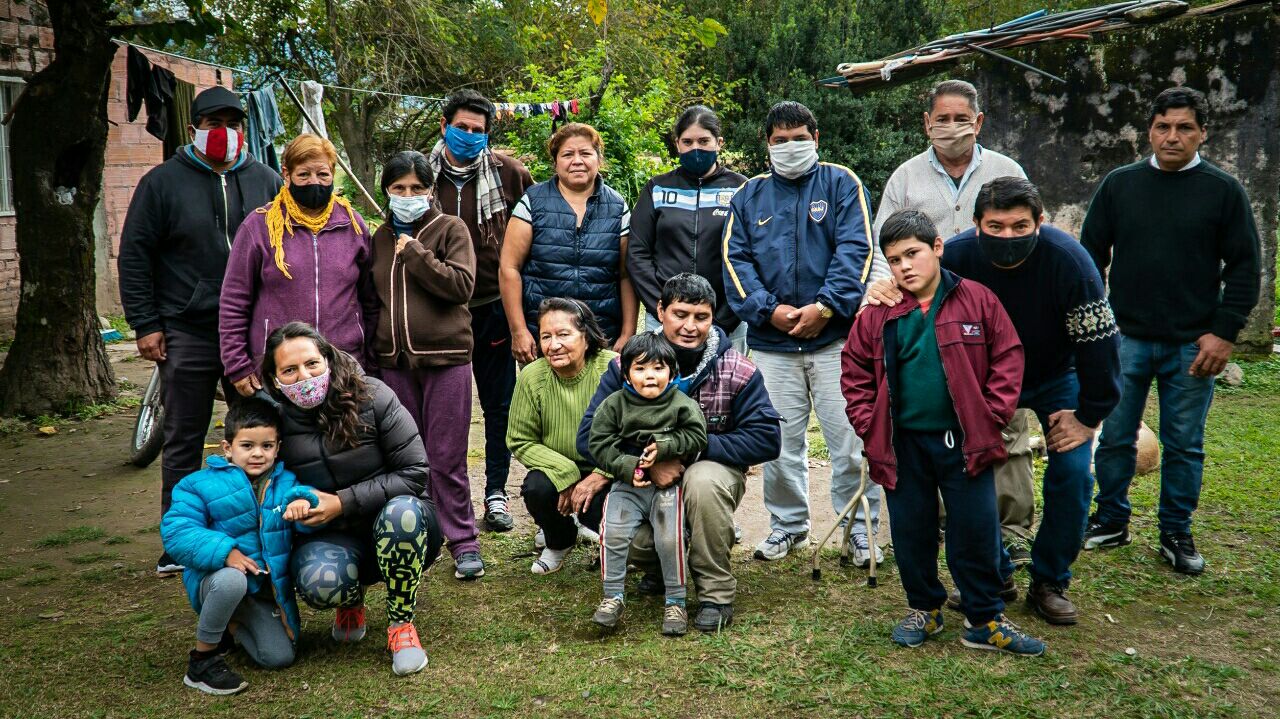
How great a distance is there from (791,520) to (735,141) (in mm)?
9866

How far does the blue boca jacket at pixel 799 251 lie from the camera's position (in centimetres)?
446

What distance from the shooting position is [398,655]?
3.47m

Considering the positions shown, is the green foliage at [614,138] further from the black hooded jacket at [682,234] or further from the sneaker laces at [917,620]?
the sneaker laces at [917,620]

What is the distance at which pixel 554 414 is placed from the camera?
4.36 m

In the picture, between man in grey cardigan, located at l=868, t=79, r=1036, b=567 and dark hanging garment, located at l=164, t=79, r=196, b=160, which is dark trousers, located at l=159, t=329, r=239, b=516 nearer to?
man in grey cardigan, located at l=868, t=79, r=1036, b=567

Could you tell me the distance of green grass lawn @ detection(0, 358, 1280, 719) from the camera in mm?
3186

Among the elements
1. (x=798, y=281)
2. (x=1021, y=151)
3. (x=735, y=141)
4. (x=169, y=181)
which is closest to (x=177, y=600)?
(x=169, y=181)

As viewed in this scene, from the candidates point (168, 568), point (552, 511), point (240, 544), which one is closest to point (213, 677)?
point (240, 544)

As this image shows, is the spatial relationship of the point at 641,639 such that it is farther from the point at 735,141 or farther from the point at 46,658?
the point at 735,141

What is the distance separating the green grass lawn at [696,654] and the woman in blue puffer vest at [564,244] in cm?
123

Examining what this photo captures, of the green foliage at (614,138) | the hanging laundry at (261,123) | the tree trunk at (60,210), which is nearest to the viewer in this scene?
the tree trunk at (60,210)

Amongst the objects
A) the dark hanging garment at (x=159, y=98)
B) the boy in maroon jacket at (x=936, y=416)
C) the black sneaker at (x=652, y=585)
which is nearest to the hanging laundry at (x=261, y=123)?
the dark hanging garment at (x=159, y=98)

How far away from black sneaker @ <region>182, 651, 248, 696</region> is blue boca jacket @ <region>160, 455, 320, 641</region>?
0.19 metres

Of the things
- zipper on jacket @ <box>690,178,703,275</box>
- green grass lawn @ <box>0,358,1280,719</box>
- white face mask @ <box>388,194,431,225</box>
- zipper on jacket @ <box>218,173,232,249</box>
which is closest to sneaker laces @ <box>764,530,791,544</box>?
green grass lawn @ <box>0,358,1280,719</box>
